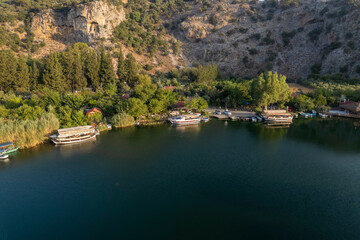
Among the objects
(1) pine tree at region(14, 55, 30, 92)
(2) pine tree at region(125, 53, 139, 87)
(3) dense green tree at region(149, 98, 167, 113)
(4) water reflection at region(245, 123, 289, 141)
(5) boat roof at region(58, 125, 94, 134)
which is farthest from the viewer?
(2) pine tree at region(125, 53, 139, 87)

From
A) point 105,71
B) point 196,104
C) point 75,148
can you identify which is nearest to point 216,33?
point 105,71

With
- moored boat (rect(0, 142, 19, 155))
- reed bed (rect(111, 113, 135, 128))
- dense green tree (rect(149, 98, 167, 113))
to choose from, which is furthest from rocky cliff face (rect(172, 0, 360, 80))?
moored boat (rect(0, 142, 19, 155))

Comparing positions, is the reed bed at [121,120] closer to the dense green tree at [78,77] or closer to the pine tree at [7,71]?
the dense green tree at [78,77]

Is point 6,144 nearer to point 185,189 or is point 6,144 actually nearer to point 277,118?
point 185,189

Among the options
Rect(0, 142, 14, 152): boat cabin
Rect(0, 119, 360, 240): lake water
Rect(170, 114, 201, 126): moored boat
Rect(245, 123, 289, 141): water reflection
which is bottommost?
Rect(0, 119, 360, 240): lake water

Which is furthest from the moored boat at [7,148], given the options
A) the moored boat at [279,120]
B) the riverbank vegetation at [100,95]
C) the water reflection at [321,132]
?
the moored boat at [279,120]

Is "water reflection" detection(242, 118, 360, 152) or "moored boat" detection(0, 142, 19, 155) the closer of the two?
"moored boat" detection(0, 142, 19, 155)

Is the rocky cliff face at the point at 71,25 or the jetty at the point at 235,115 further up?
the rocky cliff face at the point at 71,25

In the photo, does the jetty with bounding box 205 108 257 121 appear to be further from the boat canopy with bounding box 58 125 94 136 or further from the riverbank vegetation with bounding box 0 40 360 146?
the boat canopy with bounding box 58 125 94 136
